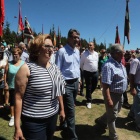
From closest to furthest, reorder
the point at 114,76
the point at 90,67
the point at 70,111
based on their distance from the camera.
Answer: the point at 114,76 → the point at 70,111 → the point at 90,67

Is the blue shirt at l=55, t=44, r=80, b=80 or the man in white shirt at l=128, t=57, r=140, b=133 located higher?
the blue shirt at l=55, t=44, r=80, b=80

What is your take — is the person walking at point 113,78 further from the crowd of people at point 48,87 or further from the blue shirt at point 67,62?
the blue shirt at point 67,62

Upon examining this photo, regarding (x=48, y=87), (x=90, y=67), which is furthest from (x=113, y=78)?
(x=90, y=67)

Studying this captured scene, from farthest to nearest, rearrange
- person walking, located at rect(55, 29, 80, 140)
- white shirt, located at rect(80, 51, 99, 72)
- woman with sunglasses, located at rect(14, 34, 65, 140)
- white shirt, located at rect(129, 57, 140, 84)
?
white shirt, located at rect(80, 51, 99, 72), white shirt, located at rect(129, 57, 140, 84), person walking, located at rect(55, 29, 80, 140), woman with sunglasses, located at rect(14, 34, 65, 140)

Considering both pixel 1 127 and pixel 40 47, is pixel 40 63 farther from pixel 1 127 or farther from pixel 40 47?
pixel 1 127

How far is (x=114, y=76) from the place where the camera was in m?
2.30

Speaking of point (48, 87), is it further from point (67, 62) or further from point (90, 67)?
point (90, 67)

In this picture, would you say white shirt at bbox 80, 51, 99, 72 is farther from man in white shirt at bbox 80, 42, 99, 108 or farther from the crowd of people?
the crowd of people

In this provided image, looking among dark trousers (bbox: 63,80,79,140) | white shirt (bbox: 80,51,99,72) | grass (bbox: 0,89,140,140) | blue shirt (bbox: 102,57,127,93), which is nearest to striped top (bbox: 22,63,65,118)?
dark trousers (bbox: 63,80,79,140)

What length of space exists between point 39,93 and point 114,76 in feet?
4.85

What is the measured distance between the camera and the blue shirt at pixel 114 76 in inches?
89.1

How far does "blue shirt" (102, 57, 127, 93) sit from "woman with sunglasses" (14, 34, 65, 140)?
1075 millimetres

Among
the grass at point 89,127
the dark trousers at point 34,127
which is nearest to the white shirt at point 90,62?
the grass at point 89,127

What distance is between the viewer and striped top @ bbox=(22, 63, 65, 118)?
1.38 meters
